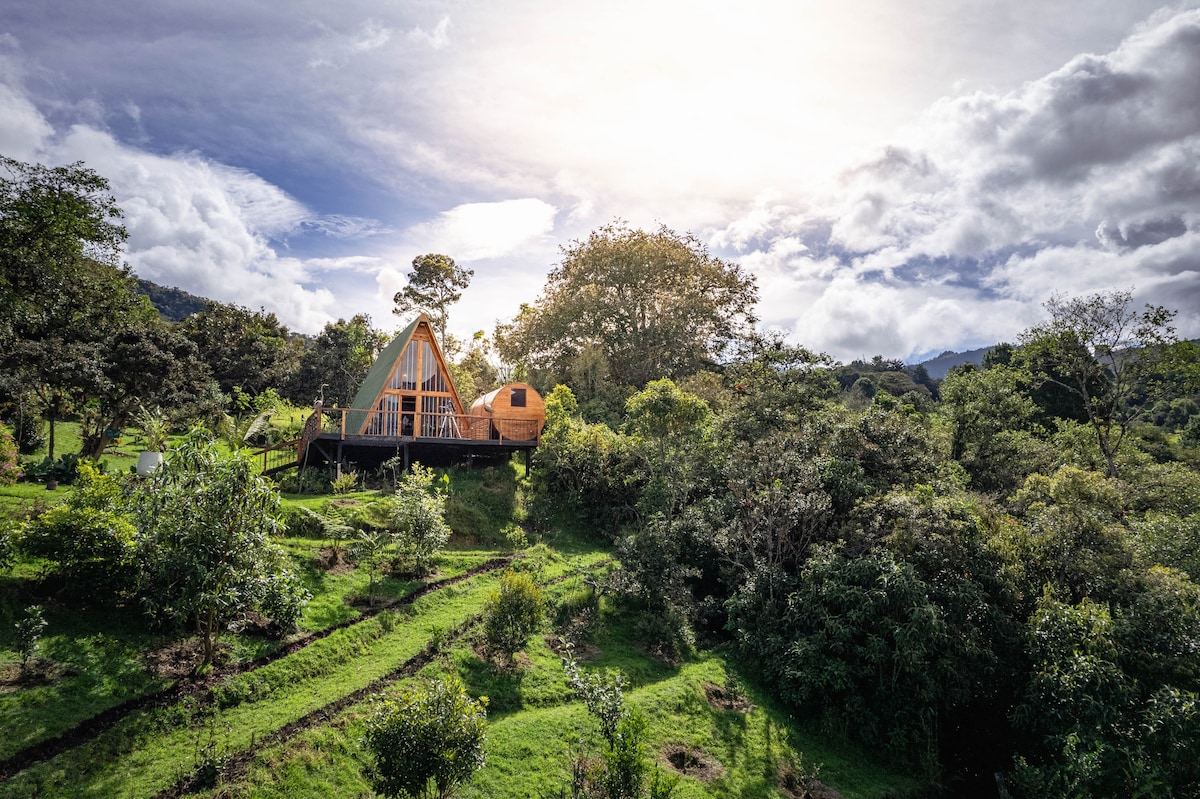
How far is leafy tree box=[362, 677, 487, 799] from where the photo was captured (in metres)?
8.05

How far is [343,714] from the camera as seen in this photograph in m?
10.4

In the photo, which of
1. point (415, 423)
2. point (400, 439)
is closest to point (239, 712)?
point (400, 439)

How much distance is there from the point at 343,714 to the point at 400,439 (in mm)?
13705

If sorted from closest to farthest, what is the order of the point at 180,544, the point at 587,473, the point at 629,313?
the point at 180,544, the point at 587,473, the point at 629,313

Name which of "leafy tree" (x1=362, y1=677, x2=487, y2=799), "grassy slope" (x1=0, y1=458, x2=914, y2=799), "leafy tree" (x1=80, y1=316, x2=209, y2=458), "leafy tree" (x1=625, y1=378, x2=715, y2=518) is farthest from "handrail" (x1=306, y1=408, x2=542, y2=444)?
"leafy tree" (x1=362, y1=677, x2=487, y2=799)

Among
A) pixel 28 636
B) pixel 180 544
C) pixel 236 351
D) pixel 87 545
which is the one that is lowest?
pixel 28 636

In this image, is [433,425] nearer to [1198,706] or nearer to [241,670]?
[241,670]

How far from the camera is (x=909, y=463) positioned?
19516 millimetres

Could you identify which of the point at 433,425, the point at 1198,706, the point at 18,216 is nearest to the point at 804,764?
the point at 1198,706

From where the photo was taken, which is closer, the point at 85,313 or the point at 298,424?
the point at 85,313

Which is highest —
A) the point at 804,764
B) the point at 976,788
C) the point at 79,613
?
the point at 79,613

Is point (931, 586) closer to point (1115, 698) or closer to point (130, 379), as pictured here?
point (1115, 698)

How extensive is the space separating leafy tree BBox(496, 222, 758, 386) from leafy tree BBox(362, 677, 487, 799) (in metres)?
28.8

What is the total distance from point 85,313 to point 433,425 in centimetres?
1329
